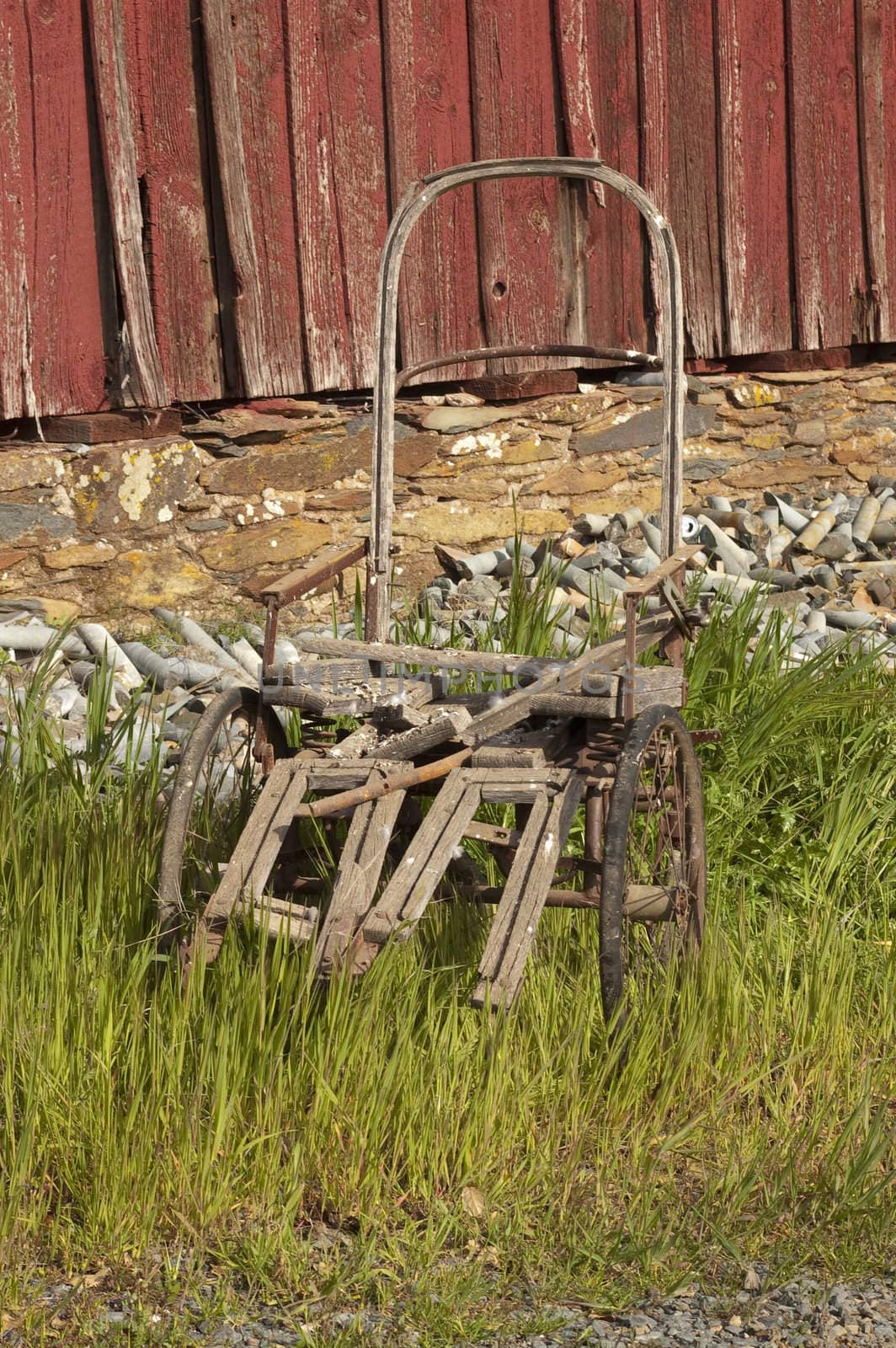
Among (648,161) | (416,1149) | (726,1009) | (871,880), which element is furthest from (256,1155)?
(648,161)

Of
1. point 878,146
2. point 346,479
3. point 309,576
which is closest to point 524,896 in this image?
point 309,576

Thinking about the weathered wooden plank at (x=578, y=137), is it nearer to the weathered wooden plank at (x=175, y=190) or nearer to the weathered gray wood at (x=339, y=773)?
the weathered wooden plank at (x=175, y=190)

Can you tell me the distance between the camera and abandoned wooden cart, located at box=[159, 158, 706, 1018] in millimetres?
2707

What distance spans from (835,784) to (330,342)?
2941 mm

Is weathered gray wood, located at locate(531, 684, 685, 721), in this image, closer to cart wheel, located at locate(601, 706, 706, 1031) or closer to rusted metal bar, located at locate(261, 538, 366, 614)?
cart wheel, located at locate(601, 706, 706, 1031)

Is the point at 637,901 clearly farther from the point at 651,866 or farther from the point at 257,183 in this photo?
the point at 257,183

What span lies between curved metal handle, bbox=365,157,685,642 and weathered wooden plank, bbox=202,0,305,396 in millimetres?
2050

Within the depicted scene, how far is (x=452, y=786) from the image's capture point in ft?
9.38

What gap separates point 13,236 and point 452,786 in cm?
319

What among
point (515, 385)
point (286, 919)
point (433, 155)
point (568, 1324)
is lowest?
point (568, 1324)

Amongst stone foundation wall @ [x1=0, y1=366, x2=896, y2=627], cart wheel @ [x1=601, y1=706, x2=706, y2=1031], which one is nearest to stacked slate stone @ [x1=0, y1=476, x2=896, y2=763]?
stone foundation wall @ [x1=0, y1=366, x2=896, y2=627]

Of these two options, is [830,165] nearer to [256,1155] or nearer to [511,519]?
[511,519]

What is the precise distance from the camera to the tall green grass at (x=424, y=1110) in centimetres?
231

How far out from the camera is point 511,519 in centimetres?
621
